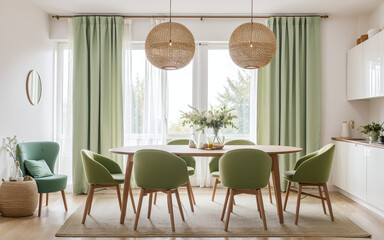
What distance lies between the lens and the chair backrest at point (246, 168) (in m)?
3.16

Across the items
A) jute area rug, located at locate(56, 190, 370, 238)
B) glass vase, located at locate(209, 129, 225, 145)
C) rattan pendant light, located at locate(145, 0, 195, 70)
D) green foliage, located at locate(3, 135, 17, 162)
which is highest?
rattan pendant light, located at locate(145, 0, 195, 70)

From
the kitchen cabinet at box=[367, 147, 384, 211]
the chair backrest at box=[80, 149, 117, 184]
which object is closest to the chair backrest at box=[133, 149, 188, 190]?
the chair backrest at box=[80, 149, 117, 184]

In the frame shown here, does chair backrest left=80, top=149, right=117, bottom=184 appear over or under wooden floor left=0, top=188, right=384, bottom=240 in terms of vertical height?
over

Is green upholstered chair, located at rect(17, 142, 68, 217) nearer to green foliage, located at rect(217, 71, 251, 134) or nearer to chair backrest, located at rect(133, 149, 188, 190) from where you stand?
chair backrest, located at rect(133, 149, 188, 190)

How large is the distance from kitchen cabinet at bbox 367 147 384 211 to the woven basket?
362 centimetres

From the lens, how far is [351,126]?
16.6 ft

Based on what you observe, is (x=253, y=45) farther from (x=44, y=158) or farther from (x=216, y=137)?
(x=44, y=158)

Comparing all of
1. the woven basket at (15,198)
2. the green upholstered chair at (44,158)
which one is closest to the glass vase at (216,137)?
the green upholstered chair at (44,158)

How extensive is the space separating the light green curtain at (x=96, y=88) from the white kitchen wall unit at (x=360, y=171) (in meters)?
3.01

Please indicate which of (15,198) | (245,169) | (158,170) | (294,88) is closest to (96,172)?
(158,170)

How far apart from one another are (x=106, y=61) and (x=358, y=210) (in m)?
3.75

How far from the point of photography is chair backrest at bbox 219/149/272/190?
3.16 meters

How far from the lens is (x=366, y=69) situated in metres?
4.45

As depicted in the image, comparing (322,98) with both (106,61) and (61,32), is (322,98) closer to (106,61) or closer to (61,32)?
(106,61)
